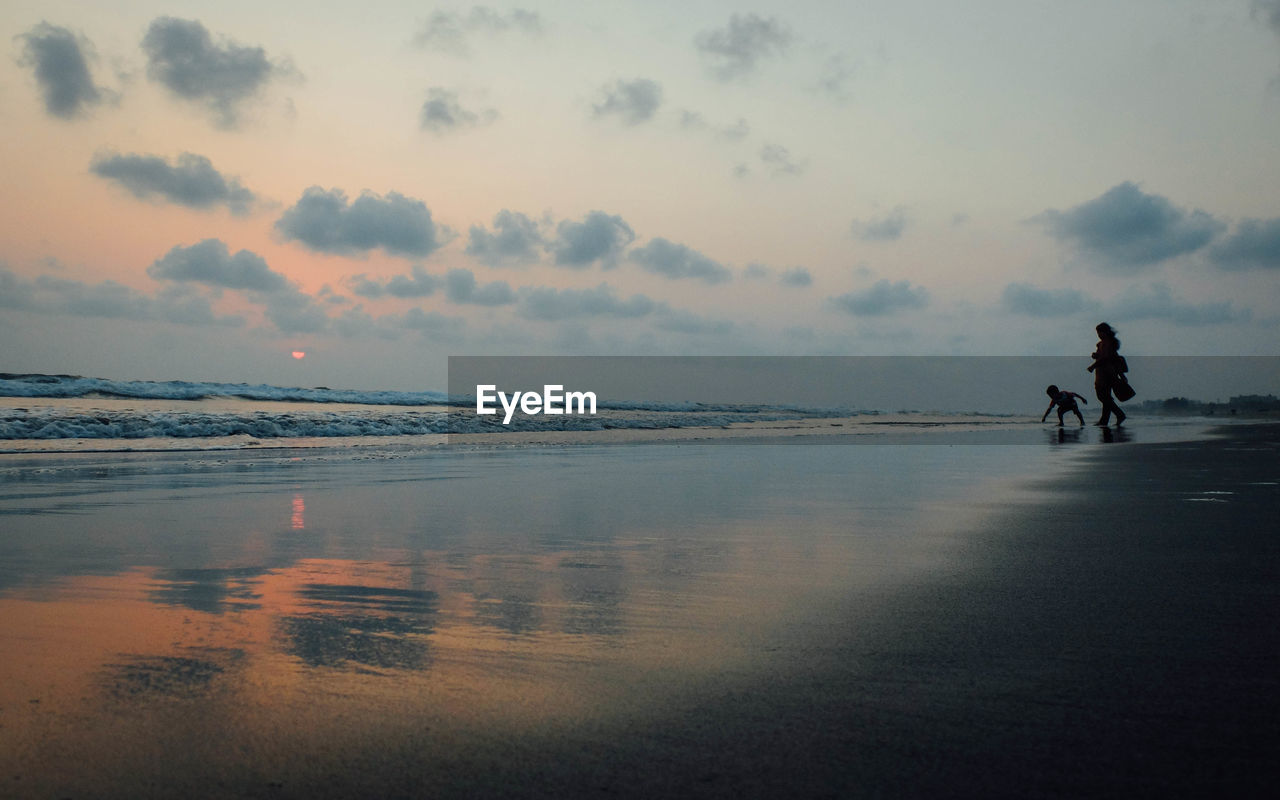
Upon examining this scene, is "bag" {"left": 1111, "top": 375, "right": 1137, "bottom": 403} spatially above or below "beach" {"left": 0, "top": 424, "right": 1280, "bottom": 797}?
above

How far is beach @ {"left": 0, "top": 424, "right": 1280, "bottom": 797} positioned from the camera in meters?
1.79

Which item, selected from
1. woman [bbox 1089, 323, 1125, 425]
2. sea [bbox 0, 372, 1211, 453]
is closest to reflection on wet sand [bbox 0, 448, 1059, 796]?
sea [bbox 0, 372, 1211, 453]

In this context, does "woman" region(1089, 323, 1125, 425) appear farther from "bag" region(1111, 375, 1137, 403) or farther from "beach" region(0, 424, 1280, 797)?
"beach" region(0, 424, 1280, 797)

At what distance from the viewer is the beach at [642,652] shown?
1.79 meters

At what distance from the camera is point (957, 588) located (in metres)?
3.48

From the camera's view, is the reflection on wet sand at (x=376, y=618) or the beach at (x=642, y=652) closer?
the beach at (x=642, y=652)

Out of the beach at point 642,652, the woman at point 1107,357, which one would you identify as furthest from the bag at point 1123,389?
the beach at point 642,652

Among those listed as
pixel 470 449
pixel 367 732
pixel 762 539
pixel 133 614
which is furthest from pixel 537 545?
pixel 470 449

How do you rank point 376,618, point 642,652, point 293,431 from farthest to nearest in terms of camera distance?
point 293,431 < point 376,618 < point 642,652

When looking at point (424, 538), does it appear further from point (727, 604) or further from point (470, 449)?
point (470, 449)

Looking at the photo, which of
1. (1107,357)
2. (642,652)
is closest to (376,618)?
(642,652)

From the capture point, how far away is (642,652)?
2.62 meters

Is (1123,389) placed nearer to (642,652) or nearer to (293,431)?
(293,431)

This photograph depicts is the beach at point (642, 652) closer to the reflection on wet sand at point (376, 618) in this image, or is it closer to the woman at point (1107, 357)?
the reflection on wet sand at point (376, 618)
